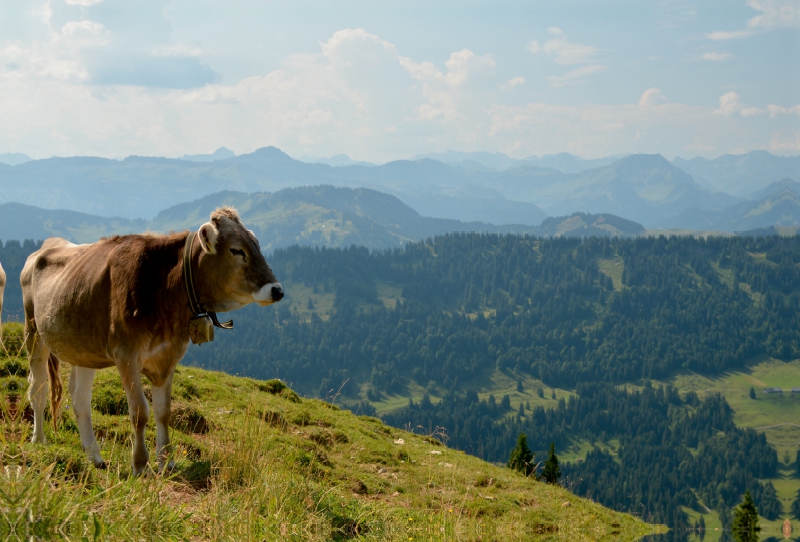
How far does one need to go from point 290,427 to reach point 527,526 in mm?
7178

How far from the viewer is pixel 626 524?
63.9 feet

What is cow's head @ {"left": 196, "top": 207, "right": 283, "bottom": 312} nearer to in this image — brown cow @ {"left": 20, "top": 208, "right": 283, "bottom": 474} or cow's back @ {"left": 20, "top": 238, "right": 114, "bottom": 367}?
brown cow @ {"left": 20, "top": 208, "right": 283, "bottom": 474}

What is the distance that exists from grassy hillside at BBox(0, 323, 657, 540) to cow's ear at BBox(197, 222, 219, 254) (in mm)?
2619

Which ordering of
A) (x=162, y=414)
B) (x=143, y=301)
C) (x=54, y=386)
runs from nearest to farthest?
(x=143, y=301), (x=162, y=414), (x=54, y=386)

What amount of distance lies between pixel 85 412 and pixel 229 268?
318 centimetres

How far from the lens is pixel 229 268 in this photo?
27.4ft

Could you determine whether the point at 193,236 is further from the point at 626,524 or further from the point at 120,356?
the point at 626,524

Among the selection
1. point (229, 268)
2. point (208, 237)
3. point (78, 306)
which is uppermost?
point (208, 237)

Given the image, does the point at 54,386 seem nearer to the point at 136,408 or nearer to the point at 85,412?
the point at 85,412

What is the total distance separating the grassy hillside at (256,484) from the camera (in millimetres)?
5625

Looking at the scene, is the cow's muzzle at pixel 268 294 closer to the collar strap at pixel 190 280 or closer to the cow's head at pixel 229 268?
the cow's head at pixel 229 268

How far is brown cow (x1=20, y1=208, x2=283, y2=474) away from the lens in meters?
8.03

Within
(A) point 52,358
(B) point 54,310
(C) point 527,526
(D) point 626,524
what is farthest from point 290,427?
(D) point 626,524

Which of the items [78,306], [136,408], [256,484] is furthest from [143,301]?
[256,484]
